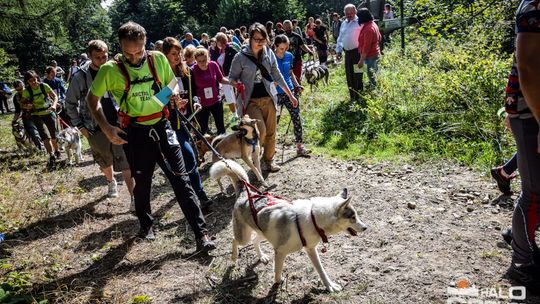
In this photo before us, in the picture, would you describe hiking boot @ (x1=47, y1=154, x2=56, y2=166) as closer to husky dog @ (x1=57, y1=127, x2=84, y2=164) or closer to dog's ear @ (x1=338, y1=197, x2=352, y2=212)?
husky dog @ (x1=57, y1=127, x2=84, y2=164)

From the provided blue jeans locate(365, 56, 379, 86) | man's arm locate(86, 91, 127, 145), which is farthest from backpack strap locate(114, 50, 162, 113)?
blue jeans locate(365, 56, 379, 86)

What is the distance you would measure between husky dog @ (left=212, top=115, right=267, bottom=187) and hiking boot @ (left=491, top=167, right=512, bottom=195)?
115 inches

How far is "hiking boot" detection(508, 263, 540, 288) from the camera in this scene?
Result: 2754 millimetres

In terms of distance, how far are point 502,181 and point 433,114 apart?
94.1 inches

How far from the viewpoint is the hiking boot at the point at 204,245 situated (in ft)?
12.3

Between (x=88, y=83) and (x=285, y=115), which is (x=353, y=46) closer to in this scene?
(x=285, y=115)

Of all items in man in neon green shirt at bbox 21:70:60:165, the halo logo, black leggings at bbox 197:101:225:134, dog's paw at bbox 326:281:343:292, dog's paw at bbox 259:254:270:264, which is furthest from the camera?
man in neon green shirt at bbox 21:70:60:165

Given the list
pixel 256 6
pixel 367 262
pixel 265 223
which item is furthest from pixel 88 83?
pixel 256 6

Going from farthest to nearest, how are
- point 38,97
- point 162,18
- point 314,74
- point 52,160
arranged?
point 162,18
point 314,74
point 52,160
point 38,97

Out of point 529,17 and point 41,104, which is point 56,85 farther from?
point 529,17

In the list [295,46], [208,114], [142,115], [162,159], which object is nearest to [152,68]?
[142,115]

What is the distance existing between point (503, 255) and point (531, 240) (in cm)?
55

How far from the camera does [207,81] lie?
20.5 ft

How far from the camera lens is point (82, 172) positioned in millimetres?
7703
